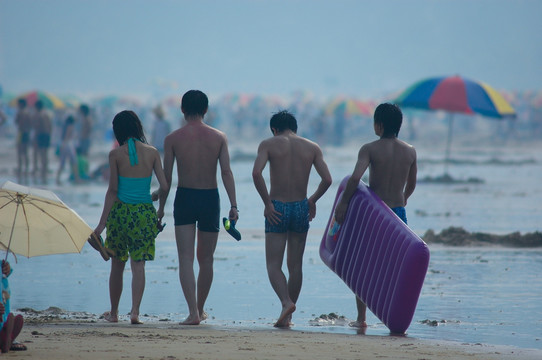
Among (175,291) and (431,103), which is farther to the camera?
(431,103)

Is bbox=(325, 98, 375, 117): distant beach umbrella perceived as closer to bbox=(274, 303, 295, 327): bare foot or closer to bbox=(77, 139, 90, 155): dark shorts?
bbox=(77, 139, 90, 155): dark shorts

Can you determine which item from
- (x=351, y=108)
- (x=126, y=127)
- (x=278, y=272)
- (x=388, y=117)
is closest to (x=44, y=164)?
(x=126, y=127)

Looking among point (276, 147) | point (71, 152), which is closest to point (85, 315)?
point (276, 147)

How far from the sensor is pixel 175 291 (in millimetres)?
8617

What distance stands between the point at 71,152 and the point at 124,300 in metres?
13.2

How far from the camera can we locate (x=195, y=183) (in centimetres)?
706

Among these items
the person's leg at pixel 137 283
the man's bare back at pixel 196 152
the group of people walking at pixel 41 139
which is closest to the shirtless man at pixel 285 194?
the man's bare back at pixel 196 152

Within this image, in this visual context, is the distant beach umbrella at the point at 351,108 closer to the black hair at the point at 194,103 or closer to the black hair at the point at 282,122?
the black hair at the point at 282,122

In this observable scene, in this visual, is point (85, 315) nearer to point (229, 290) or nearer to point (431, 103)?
point (229, 290)

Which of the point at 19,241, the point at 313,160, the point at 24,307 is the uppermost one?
the point at 313,160

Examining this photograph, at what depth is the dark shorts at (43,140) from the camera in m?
21.9

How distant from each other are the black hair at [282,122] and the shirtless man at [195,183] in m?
0.42

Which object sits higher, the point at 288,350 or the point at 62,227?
the point at 62,227

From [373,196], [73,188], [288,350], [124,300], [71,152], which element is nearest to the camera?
[288,350]
